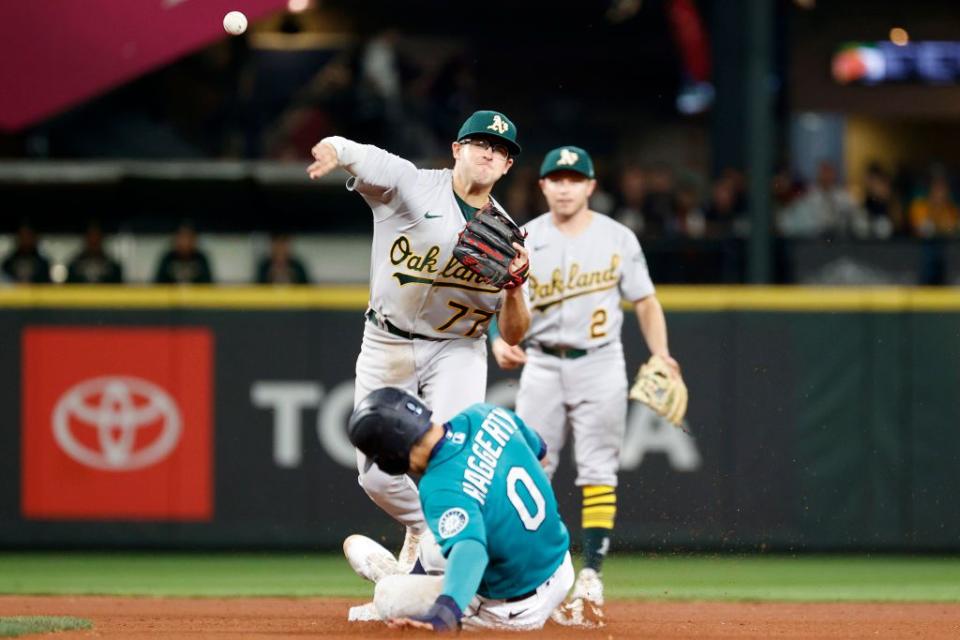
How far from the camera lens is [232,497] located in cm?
1031

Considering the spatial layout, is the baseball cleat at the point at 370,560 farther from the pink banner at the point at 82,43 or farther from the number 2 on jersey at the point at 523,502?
the pink banner at the point at 82,43

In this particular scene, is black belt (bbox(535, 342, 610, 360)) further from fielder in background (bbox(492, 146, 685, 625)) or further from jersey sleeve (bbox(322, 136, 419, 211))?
jersey sleeve (bbox(322, 136, 419, 211))

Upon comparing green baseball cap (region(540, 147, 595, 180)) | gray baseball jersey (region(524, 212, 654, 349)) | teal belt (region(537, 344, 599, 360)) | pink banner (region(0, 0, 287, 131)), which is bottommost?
teal belt (region(537, 344, 599, 360))

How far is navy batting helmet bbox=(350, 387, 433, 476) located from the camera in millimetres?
5520

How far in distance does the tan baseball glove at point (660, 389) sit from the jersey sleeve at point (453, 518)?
103 inches

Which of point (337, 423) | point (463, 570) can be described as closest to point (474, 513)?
point (463, 570)

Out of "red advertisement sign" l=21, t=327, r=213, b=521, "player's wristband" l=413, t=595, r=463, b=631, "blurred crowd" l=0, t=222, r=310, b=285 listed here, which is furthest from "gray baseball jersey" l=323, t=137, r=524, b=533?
"blurred crowd" l=0, t=222, r=310, b=285

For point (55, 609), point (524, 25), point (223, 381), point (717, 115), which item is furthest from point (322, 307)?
point (524, 25)

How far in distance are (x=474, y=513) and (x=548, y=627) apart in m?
1.45

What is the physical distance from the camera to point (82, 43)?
43.4 ft

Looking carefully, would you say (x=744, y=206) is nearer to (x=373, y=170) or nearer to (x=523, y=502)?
(x=373, y=170)

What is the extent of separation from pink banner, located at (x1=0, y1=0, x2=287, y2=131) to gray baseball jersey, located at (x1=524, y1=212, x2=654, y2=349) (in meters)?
4.87

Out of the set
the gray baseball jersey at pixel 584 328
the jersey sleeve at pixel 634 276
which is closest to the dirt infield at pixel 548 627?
the gray baseball jersey at pixel 584 328

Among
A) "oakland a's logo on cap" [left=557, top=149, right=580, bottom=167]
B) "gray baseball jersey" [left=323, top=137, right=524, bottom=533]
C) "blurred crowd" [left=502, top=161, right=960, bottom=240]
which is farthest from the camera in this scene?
"blurred crowd" [left=502, top=161, right=960, bottom=240]
